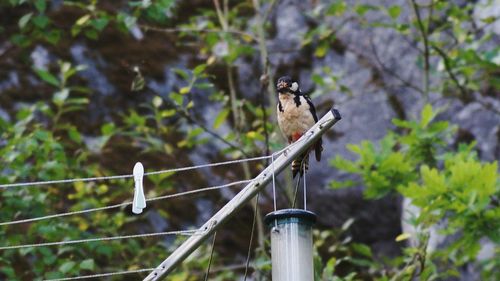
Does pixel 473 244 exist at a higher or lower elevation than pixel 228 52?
lower

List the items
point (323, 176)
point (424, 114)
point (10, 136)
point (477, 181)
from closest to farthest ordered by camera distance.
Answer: point (477, 181) < point (424, 114) < point (10, 136) < point (323, 176)

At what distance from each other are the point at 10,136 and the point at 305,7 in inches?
194

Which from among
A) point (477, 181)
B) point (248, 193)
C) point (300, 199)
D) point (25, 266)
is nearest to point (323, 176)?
point (300, 199)

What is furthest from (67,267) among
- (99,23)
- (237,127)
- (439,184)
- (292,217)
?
(292,217)

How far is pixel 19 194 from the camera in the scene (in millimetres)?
6293

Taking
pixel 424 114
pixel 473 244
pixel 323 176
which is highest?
pixel 323 176

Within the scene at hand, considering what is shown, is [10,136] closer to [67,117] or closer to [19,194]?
[19,194]

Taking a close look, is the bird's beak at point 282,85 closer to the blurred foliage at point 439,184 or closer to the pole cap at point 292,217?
the blurred foliage at point 439,184

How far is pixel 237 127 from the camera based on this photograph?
688cm

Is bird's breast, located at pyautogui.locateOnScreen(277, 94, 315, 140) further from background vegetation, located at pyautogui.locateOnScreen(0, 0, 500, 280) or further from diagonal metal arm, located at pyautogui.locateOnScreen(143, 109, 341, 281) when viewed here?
diagonal metal arm, located at pyautogui.locateOnScreen(143, 109, 341, 281)

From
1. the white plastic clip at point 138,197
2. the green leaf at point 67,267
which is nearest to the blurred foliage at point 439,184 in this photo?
the green leaf at point 67,267

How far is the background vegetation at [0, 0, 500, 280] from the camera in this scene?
20.2 ft

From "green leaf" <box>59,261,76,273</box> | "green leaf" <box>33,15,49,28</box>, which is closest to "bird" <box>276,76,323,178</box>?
"green leaf" <box>59,261,76,273</box>

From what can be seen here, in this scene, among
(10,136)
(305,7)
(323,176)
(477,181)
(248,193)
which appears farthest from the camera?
(305,7)
